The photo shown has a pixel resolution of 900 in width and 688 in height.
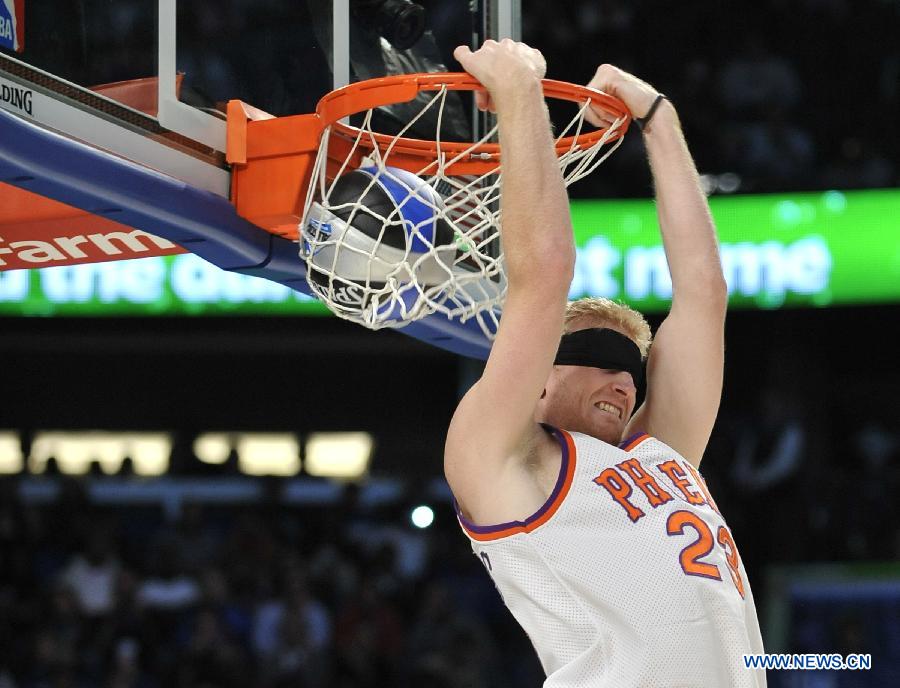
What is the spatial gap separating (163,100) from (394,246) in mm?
589

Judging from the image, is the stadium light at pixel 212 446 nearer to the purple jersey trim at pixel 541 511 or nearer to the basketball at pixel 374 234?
the basketball at pixel 374 234

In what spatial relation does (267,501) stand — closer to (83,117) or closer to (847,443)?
(847,443)

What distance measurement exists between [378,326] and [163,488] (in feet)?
23.0

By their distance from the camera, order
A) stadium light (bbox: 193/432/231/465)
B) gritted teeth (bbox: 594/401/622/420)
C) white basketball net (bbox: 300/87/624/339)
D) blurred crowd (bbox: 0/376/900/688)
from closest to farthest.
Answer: gritted teeth (bbox: 594/401/622/420), white basketball net (bbox: 300/87/624/339), blurred crowd (bbox: 0/376/900/688), stadium light (bbox: 193/432/231/465)

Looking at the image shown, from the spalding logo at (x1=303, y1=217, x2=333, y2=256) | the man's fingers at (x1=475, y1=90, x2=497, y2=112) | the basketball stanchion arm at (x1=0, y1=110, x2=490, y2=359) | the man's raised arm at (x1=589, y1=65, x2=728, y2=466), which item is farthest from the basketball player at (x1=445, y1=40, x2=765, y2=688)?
the basketball stanchion arm at (x1=0, y1=110, x2=490, y2=359)

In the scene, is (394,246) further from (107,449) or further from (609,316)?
(107,449)

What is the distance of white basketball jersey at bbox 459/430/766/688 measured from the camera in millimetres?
2268

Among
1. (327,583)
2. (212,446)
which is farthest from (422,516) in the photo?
(212,446)

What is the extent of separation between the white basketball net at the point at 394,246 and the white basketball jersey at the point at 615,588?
66 cm

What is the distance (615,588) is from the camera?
7.47ft

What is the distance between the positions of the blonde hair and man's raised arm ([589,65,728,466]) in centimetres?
11

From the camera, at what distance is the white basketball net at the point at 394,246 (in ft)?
9.37

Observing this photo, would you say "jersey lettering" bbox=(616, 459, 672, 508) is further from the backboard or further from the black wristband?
the backboard

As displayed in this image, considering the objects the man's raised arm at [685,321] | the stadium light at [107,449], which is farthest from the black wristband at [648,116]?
the stadium light at [107,449]
